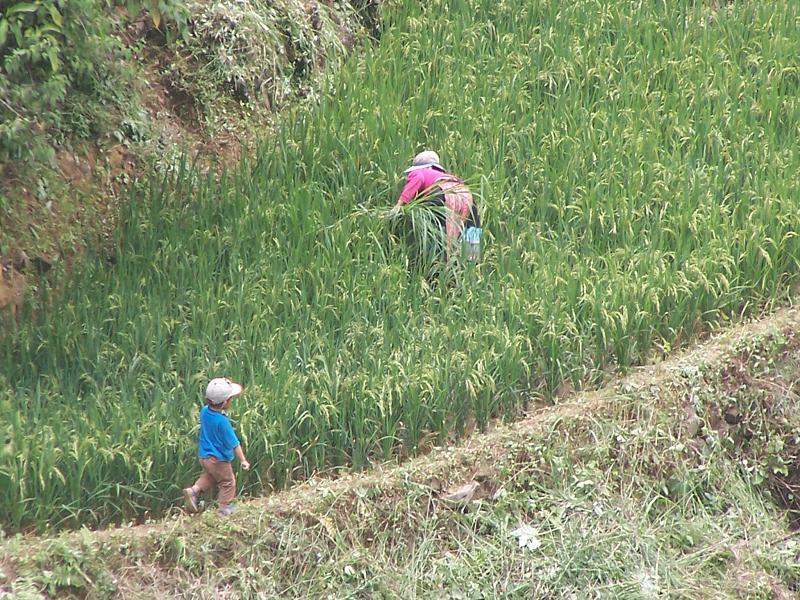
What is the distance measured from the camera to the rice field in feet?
15.8

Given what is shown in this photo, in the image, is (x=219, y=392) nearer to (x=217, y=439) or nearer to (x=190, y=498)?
(x=217, y=439)

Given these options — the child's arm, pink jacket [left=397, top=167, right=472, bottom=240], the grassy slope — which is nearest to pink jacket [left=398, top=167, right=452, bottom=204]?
pink jacket [left=397, top=167, right=472, bottom=240]

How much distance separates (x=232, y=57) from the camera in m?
7.12

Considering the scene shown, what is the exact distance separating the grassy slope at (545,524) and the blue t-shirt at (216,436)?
30cm

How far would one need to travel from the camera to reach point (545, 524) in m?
4.89

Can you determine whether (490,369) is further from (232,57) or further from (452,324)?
(232,57)

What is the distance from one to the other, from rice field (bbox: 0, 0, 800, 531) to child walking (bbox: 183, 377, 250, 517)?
181 mm

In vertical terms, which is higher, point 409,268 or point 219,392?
point 219,392

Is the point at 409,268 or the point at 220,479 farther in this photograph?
the point at 409,268

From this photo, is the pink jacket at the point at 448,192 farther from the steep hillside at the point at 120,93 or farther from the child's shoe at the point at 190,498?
the child's shoe at the point at 190,498

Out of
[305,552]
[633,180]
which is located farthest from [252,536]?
[633,180]

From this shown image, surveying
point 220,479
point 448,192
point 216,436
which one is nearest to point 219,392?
point 216,436

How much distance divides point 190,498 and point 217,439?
31 centimetres

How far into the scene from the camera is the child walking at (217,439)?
4.43 m
